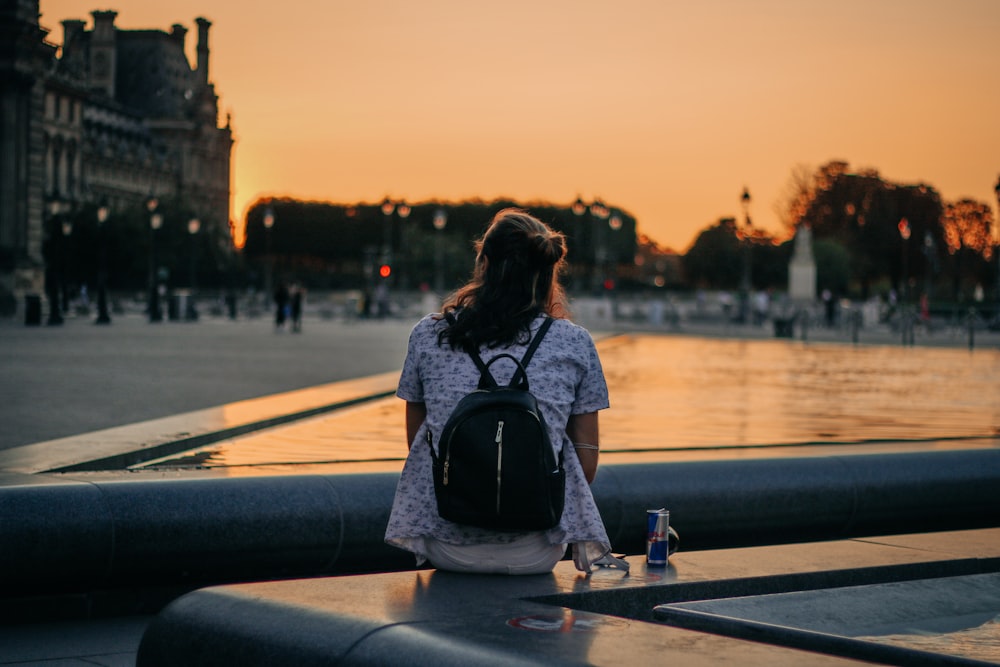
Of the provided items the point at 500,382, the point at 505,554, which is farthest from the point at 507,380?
the point at 505,554

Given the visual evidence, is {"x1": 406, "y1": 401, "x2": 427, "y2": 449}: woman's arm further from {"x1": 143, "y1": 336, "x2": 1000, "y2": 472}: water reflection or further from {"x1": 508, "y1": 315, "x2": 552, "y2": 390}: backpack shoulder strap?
{"x1": 143, "y1": 336, "x2": 1000, "y2": 472}: water reflection

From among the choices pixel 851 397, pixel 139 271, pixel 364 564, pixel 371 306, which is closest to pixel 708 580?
pixel 364 564

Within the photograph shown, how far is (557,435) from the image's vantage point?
4.72 m

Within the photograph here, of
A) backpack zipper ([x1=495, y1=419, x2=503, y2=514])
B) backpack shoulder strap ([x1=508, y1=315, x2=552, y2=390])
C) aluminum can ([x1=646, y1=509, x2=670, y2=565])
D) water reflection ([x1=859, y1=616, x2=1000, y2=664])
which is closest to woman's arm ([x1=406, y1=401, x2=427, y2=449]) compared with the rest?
backpack shoulder strap ([x1=508, y1=315, x2=552, y2=390])

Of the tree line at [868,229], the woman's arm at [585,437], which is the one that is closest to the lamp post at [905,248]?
the tree line at [868,229]

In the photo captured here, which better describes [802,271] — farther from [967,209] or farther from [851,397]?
[967,209]

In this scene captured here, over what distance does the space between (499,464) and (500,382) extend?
0.35m

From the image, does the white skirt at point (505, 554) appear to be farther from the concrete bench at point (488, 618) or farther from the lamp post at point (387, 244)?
the lamp post at point (387, 244)

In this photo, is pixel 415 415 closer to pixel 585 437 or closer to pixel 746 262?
pixel 585 437

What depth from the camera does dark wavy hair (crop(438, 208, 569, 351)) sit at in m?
4.67

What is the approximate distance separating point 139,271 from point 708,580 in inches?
3736

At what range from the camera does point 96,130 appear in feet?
415

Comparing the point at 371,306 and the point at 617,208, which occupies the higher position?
the point at 617,208

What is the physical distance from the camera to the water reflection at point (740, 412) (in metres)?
12.2
